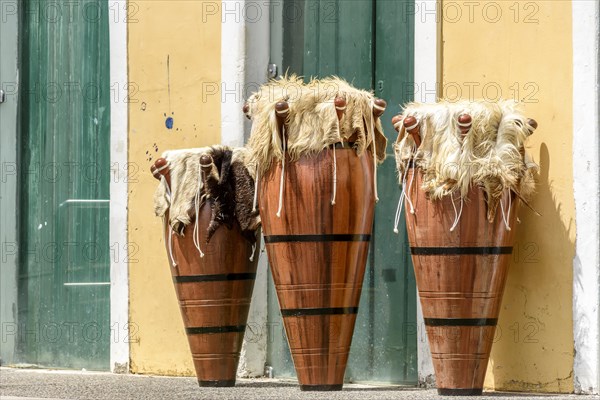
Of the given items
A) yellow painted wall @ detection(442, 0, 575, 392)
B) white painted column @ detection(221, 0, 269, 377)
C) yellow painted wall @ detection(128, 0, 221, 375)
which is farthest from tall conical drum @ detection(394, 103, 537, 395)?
yellow painted wall @ detection(128, 0, 221, 375)

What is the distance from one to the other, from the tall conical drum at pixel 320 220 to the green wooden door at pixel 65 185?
6.76ft

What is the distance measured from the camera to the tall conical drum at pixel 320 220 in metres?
5.75

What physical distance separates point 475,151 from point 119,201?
2.46 m

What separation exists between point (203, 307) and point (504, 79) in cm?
170

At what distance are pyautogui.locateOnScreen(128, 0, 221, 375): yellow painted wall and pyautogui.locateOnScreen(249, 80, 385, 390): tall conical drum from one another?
128 cm

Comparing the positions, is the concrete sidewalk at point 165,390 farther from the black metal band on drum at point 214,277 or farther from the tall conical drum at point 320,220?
the black metal band on drum at point 214,277

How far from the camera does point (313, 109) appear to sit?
5812 mm

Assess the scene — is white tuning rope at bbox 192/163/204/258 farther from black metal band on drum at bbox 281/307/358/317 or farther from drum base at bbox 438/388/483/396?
drum base at bbox 438/388/483/396

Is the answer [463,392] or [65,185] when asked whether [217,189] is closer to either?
[463,392]

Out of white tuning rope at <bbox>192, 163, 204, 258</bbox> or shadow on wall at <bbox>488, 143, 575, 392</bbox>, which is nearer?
shadow on wall at <bbox>488, 143, 575, 392</bbox>

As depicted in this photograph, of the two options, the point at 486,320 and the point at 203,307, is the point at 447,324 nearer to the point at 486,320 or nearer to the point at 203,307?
the point at 486,320

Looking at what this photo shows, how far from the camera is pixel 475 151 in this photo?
561 cm

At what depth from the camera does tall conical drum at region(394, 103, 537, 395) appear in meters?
5.54

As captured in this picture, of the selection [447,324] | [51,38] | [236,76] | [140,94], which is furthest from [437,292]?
[51,38]
